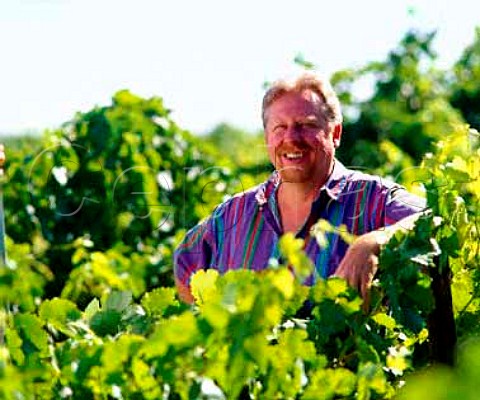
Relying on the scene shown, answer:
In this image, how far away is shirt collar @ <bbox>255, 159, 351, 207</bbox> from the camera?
3.03 metres

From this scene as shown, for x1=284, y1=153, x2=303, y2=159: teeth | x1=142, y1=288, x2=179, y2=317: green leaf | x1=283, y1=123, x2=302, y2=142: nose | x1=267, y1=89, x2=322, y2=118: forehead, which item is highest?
x1=267, y1=89, x2=322, y2=118: forehead

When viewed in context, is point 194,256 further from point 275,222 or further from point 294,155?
point 294,155

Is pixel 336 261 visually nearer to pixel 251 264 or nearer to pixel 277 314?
pixel 251 264

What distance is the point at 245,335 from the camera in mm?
1302

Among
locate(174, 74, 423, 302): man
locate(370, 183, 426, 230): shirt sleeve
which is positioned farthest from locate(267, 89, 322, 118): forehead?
locate(370, 183, 426, 230): shirt sleeve

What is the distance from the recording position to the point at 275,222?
3.10 m

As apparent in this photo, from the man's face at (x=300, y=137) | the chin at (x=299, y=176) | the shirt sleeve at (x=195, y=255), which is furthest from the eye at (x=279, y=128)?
the shirt sleeve at (x=195, y=255)

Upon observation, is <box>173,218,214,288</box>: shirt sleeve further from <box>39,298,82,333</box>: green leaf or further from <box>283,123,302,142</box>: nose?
<box>39,298,82,333</box>: green leaf

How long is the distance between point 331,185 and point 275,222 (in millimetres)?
174

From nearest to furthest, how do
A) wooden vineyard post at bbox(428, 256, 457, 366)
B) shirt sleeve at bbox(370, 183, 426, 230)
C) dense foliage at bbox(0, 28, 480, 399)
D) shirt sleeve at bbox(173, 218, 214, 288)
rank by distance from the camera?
dense foliage at bbox(0, 28, 480, 399) → wooden vineyard post at bbox(428, 256, 457, 366) → shirt sleeve at bbox(370, 183, 426, 230) → shirt sleeve at bbox(173, 218, 214, 288)

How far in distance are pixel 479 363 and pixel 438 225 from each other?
93 cm

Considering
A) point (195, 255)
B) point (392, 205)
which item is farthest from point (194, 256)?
point (392, 205)

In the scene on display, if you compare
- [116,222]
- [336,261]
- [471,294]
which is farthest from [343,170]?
[116,222]

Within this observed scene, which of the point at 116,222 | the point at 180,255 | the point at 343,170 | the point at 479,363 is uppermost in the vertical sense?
the point at 479,363
